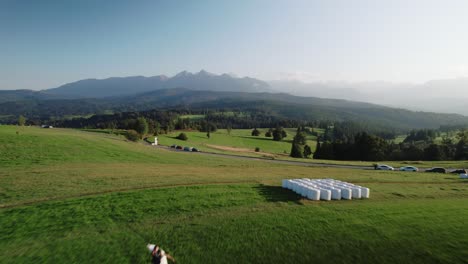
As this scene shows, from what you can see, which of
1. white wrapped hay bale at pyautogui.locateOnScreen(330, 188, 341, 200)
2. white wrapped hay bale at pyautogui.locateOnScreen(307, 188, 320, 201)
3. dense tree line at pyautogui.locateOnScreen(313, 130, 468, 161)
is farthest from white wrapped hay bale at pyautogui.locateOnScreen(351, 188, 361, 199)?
dense tree line at pyautogui.locateOnScreen(313, 130, 468, 161)

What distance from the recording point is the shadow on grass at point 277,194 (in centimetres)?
2384

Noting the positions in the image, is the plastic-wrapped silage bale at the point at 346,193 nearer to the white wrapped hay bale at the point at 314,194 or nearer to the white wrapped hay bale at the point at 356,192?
the white wrapped hay bale at the point at 356,192

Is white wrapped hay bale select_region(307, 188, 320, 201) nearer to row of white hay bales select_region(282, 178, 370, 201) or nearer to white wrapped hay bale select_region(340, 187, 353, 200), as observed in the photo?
row of white hay bales select_region(282, 178, 370, 201)

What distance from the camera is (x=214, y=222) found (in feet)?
59.7

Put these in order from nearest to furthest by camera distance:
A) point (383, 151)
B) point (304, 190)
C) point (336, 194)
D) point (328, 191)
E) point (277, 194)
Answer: point (328, 191) → point (336, 194) → point (304, 190) → point (277, 194) → point (383, 151)

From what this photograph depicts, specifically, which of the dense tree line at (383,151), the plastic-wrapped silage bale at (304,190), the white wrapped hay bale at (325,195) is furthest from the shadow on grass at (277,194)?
the dense tree line at (383,151)

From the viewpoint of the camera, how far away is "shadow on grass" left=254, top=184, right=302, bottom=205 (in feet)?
A: 78.2

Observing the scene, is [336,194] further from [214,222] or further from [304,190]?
[214,222]

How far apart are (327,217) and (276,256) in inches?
279

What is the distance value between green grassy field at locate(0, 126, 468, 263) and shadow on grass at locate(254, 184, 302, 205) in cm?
10

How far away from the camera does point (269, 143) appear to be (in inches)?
5177

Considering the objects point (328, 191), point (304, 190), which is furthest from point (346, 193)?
point (304, 190)

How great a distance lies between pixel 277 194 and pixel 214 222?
9218mm

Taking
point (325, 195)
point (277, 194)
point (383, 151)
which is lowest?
point (383, 151)
